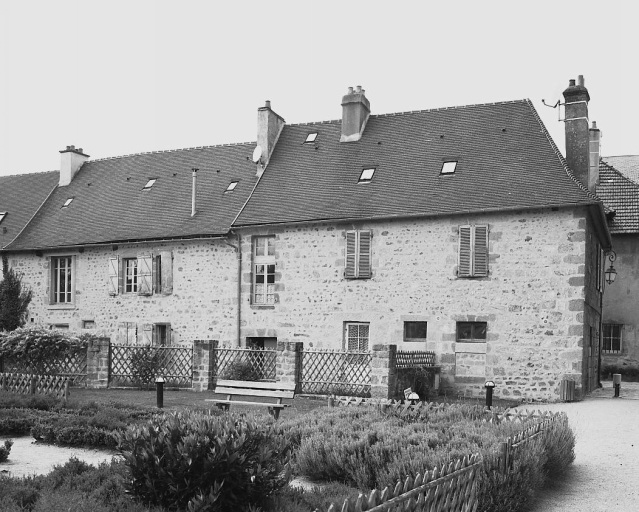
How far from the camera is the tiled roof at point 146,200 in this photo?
80.2 ft

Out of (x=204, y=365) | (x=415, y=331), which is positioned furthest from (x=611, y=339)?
(x=204, y=365)

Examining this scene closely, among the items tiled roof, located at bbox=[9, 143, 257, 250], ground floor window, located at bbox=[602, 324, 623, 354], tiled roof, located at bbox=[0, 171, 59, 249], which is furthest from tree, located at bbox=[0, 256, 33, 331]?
ground floor window, located at bbox=[602, 324, 623, 354]

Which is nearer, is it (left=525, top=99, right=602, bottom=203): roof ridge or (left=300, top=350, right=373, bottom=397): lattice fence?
(left=300, top=350, right=373, bottom=397): lattice fence

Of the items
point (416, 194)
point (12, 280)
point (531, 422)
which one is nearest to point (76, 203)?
point (12, 280)

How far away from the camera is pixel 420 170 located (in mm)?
22062

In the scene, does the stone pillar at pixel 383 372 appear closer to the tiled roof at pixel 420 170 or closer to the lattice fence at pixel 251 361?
the lattice fence at pixel 251 361

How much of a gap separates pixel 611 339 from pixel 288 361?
1524 centimetres

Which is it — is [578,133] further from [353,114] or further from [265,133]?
[265,133]

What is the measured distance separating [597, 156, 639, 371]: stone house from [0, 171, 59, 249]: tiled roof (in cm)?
2193

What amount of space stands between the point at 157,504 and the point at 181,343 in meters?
17.7

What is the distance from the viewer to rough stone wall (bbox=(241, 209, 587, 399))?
62.1ft

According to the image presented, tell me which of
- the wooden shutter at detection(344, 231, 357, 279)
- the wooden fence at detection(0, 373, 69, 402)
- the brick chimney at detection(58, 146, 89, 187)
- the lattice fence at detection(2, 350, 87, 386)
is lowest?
the lattice fence at detection(2, 350, 87, 386)

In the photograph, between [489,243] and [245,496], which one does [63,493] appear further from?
[489,243]

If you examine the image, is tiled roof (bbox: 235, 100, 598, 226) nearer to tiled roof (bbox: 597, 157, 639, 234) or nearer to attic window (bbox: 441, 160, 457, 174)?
attic window (bbox: 441, 160, 457, 174)
